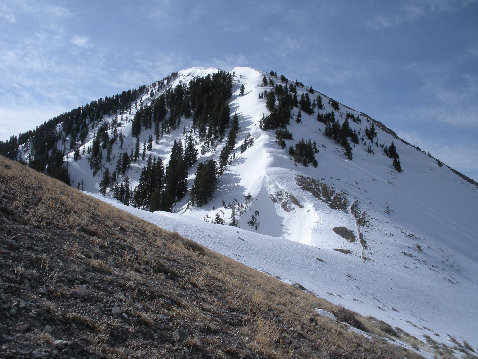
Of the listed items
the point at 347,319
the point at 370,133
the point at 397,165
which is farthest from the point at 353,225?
the point at 370,133

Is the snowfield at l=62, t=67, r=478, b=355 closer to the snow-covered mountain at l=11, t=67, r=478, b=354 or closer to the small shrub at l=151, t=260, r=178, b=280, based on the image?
the snow-covered mountain at l=11, t=67, r=478, b=354

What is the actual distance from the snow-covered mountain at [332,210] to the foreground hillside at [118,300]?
12.4 m

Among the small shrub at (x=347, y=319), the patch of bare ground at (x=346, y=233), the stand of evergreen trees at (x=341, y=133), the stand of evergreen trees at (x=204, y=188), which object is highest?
the stand of evergreen trees at (x=341, y=133)

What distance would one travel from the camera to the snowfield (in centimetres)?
2688

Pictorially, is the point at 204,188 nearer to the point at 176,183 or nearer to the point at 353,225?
the point at 176,183

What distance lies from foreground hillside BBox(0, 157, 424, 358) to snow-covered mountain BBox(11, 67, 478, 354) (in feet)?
40.6

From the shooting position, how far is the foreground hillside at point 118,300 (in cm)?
574

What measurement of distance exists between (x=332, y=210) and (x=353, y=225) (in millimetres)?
5226

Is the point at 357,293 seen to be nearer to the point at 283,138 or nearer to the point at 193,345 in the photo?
Answer: the point at 193,345

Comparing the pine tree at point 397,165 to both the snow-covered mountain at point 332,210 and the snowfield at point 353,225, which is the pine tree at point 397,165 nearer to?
the snow-covered mountain at point 332,210

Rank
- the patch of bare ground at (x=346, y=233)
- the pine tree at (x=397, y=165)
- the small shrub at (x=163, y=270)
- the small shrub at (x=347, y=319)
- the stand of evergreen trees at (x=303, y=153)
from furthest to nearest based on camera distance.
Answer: the pine tree at (x=397, y=165)
the stand of evergreen trees at (x=303, y=153)
the patch of bare ground at (x=346, y=233)
the small shrub at (x=347, y=319)
the small shrub at (x=163, y=270)

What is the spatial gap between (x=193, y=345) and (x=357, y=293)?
24.4m

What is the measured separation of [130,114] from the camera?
542 ft

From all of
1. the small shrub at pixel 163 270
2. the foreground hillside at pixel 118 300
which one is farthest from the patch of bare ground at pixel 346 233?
the small shrub at pixel 163 270
